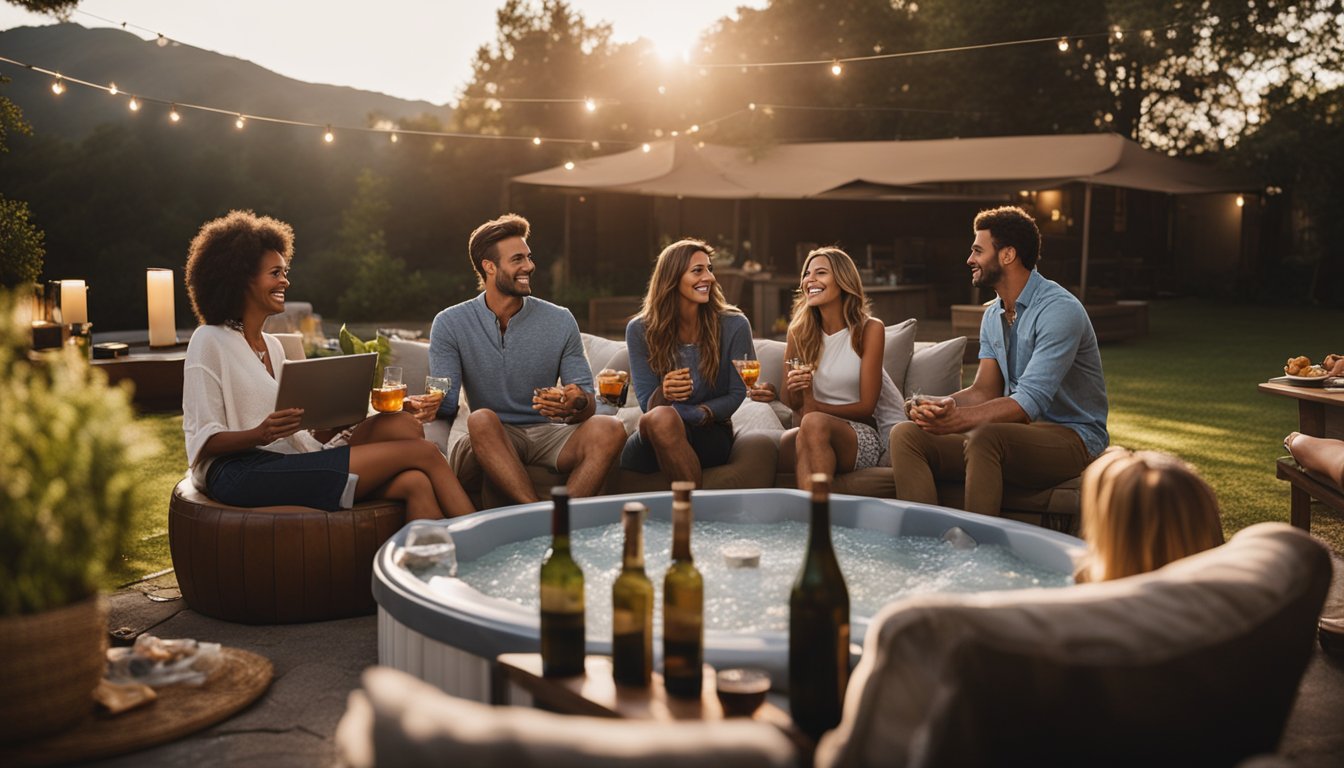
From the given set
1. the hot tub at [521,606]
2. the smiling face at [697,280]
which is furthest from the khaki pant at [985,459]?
the smiling face at [697,280]

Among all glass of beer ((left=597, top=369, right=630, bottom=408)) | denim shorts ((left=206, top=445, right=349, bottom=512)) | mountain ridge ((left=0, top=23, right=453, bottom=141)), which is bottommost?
denim shorts ((left=206, top=445, right=349, bottom=512))

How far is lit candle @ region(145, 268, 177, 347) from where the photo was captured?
7477 mm

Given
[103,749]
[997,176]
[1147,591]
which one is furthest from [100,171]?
[1147,591]

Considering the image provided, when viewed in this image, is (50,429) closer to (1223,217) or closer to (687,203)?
(687,203)

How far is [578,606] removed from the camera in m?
2.14

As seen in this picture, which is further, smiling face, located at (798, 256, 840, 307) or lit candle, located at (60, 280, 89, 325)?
lit candle, located at (60, 280, 89, 325)

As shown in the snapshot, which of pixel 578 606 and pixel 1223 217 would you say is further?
pixel 1223 217

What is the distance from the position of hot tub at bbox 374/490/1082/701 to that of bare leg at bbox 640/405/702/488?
1.41 ft

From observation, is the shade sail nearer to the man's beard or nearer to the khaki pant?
the man's beard

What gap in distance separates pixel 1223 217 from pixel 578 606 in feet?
82.3

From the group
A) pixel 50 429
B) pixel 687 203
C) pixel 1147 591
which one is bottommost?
pixel 1147 591

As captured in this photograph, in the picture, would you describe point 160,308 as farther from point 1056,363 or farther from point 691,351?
point 1056,363

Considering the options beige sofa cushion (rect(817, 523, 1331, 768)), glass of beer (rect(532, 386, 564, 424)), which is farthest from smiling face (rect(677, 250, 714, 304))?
beige sofa cushion (rect(817, 523, 1331, 768))

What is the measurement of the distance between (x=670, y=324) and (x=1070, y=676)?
366cm
